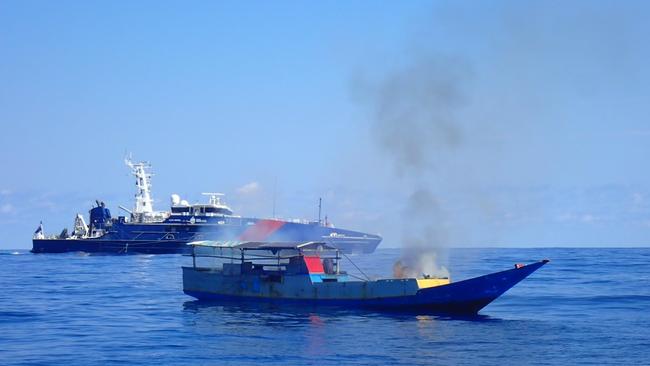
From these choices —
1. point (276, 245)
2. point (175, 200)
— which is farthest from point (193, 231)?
point (276, 245)

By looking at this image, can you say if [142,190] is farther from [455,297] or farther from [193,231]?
[455,297]

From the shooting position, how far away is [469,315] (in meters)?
49.5

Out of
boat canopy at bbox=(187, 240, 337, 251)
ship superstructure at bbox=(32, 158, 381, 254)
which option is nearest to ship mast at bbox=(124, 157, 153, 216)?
ship superstructure at bbox=(32, 158, 381, 254)

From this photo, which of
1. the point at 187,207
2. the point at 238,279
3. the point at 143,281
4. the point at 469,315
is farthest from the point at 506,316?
the point at 187,207

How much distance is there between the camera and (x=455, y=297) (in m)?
48.9

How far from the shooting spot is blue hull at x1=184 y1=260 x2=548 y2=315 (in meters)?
47.9

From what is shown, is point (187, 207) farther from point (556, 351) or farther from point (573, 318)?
point (556, 351)

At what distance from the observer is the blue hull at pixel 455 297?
47.9m

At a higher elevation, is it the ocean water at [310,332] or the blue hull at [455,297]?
the blue hull at [455,297]

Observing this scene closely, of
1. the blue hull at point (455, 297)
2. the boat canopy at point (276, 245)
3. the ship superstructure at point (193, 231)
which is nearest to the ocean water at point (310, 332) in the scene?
the blue hull at point (455, 297)

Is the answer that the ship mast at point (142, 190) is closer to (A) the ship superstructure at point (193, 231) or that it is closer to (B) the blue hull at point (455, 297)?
(A) the ship superstructure at point (193, 231)

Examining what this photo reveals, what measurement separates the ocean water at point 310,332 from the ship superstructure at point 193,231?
71555mm

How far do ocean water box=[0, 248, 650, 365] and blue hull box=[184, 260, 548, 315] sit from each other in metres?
0.96

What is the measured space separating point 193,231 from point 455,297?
98188 millimetres
